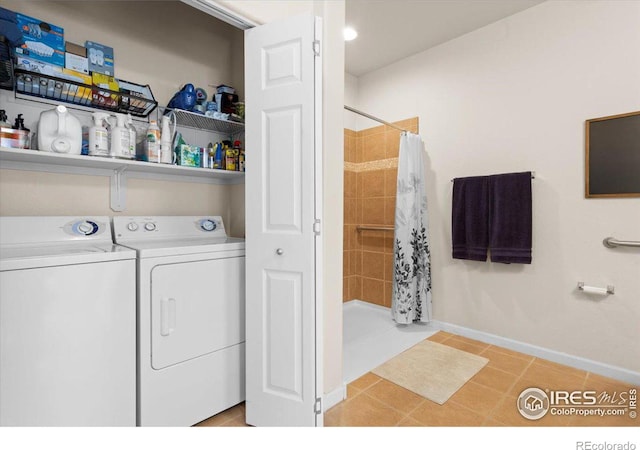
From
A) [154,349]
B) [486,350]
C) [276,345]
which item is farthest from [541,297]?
[154,349]

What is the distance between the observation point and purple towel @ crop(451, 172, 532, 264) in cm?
232

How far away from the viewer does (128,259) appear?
4.48 ft

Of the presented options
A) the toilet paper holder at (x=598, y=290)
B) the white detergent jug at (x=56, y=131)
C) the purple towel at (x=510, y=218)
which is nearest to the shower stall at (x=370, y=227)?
the purple towel at (x=510, y=218)

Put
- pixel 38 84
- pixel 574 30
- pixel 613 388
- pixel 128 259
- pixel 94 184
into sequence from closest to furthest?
pixel 128 259 < pixel 38 84 < pixel 94 184 < pixel 613 388 < pixel 574 30

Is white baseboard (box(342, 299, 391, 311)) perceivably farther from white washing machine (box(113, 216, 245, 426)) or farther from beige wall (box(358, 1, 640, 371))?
white washing machine (box(113, 216, 245, 426))

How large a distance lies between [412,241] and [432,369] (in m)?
1.07

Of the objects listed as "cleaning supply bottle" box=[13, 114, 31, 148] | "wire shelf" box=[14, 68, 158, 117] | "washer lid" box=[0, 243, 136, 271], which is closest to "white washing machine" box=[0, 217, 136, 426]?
"washer lid" box=[0, 243, 136, 271]

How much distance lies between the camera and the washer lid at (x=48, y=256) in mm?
1126

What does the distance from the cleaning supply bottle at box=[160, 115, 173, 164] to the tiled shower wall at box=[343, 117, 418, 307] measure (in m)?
2.07

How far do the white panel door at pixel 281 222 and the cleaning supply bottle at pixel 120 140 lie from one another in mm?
611

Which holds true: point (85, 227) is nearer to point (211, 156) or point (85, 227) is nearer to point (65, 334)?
point (65, 334)

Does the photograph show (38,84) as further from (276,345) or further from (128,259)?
(276,345)
